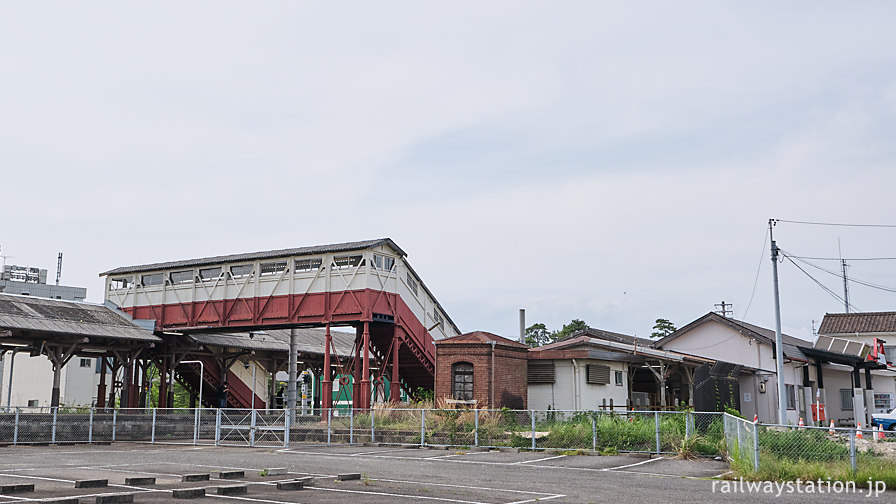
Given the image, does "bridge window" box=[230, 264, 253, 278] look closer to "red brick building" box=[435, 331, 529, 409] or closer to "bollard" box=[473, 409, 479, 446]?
"red brick building" box=[435, 331, 529, 409]

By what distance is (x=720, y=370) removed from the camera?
2567cm

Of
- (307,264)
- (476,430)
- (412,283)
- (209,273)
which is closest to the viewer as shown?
(476,430)

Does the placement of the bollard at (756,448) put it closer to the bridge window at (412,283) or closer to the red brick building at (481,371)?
the red brick building at (481,371)

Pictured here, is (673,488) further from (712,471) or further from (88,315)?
(88,315)

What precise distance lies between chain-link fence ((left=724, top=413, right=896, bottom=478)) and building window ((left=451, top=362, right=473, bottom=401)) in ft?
42.2

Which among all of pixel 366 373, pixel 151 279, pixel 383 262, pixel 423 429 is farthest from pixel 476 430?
pixel 151 279

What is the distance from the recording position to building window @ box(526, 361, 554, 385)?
30.6 metres

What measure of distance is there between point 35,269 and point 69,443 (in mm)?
55665

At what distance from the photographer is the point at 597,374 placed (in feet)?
99.8

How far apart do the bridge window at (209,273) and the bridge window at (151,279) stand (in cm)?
261

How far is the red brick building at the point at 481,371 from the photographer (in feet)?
94.2

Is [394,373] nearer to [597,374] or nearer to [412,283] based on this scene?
[412,283]

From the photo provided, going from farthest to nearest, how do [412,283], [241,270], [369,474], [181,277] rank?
[181,277] < [241,270] < [412,283] < [369,474]

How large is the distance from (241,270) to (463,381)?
40.0 ft
